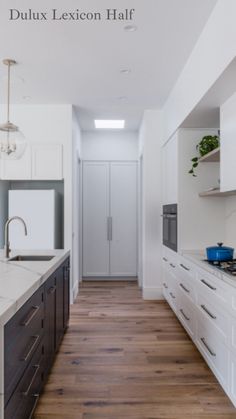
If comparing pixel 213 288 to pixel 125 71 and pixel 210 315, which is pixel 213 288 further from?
pixel 125 71

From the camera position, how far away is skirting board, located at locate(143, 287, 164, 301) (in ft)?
16.4

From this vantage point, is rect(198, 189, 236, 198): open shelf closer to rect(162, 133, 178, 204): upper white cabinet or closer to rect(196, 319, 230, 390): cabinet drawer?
rect(162, 133, 178, 204): upper white cabinet

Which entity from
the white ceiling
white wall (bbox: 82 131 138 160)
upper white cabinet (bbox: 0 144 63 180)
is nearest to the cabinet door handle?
the white ceiling

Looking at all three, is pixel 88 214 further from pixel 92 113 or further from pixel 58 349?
pixel 58 349

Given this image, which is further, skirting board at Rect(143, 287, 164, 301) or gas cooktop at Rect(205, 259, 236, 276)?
skirting board at Rect(143, 287, 164, 301)

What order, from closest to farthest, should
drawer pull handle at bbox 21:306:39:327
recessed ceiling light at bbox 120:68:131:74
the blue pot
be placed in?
drawer pull handle at bbox 21:306:39:327, the blue pot, recessed ceiling light at bbox 120:68:131:74

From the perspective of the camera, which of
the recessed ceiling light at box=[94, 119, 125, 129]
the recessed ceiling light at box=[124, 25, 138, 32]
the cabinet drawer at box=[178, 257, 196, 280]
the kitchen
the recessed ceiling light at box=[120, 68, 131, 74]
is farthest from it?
the recessed ceiling light at box=[94, 119, 125, 129]

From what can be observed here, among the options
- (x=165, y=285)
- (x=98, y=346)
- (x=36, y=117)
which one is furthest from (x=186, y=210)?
(x=36, y=117)

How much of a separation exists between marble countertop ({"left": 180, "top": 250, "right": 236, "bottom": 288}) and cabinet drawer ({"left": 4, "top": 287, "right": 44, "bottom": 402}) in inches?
48.2

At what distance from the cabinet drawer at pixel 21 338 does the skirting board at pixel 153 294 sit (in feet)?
9.53

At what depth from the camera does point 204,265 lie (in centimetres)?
283

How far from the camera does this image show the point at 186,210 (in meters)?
3.93

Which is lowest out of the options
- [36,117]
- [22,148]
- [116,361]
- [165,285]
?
[116,361]

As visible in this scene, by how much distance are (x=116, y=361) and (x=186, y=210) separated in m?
1.81
